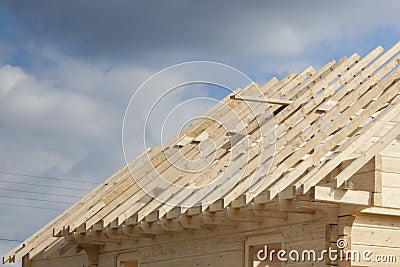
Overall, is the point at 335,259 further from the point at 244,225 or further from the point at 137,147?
the point at 137,147

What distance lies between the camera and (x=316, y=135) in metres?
13.9

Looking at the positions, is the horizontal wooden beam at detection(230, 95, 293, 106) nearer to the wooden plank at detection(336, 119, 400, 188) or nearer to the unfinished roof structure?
the unfinished roof structure

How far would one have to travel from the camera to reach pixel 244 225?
14.8 meters

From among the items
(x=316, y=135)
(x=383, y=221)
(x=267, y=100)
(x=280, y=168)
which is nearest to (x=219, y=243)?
(x=280, y=168)

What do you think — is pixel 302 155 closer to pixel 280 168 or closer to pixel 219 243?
pixel 280 168

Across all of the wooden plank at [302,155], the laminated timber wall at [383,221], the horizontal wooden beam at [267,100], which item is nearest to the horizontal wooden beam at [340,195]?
the laminated timber wall at [383,221]

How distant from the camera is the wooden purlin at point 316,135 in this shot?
13.1 meters

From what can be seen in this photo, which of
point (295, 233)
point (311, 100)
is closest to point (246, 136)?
point (311, 100)

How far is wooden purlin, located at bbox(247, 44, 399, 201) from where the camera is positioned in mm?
13102

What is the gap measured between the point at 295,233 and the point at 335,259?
1.00 metres

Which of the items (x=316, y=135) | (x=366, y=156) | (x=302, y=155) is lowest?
(x=366, y=156)

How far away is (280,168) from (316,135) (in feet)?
2.43

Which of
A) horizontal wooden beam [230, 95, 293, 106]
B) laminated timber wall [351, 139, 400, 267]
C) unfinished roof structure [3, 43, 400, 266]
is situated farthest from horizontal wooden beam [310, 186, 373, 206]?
horizontal wooden beam [230, 95, 293, 106]

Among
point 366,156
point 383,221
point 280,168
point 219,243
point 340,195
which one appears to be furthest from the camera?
point 219,243
